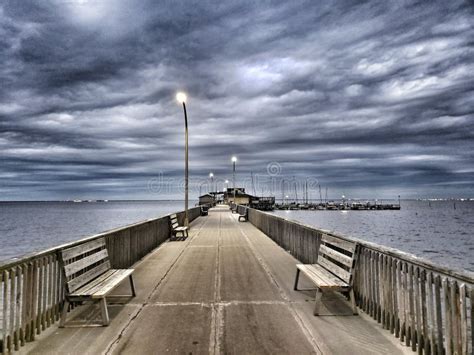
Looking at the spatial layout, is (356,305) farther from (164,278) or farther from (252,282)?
(164,278)

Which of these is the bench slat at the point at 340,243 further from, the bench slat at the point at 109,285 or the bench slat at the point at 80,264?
the bench slat at the point at 80,264

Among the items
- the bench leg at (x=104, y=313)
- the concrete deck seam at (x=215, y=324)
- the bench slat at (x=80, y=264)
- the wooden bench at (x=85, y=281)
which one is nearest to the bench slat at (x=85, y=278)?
the wooden bench at (x=85, y=281)

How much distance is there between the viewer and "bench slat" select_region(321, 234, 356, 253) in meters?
5.23

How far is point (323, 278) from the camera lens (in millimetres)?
5395

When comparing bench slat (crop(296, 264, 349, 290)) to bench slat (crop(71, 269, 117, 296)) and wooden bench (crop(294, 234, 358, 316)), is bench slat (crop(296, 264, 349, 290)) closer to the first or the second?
wooden bench (crop(294, 234, 358, 316))

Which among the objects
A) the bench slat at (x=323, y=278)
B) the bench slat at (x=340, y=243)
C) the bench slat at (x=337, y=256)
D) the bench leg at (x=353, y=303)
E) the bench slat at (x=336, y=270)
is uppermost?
A: the bench slat at (x=340, y=243)

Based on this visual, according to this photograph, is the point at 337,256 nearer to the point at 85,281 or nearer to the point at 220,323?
the point at 220,323

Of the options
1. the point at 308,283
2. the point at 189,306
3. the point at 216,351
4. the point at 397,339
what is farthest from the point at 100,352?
the point at 308,283

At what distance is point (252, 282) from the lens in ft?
23.4

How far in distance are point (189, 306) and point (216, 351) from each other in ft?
5.61

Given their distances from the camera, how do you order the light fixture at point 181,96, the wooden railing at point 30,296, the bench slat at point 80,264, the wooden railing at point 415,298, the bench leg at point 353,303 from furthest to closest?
1. the light fixture at point 181,96
2. the bench leg at point 353,303
3. the bench slat at point 80,264
4. the wooden railing at point 30,296
5. the wooden railing at point 415,298

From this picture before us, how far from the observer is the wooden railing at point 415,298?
3.17 meters

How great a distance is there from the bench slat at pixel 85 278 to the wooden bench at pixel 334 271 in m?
3.50

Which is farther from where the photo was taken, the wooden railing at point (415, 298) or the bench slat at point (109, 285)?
the bench slat at point (109, 285)
